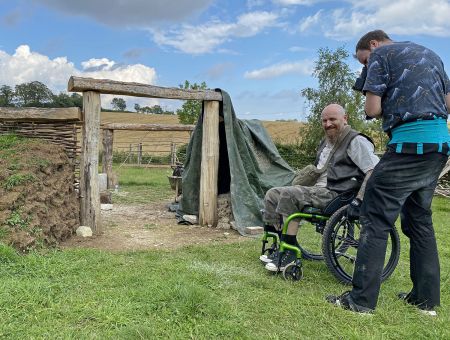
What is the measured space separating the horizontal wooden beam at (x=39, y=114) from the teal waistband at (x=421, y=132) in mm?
4044

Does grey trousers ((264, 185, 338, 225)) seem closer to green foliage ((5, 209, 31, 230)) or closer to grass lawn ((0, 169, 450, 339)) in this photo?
grass lawn ((0, 169, 450, 339))

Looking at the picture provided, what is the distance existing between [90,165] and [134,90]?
47.2 inches

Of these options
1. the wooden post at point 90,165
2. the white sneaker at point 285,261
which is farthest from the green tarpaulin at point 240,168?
the white sneaker at point 285,261

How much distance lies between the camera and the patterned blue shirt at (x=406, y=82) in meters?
2.95

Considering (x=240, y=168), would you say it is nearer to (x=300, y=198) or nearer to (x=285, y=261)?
(x=300, y=198)

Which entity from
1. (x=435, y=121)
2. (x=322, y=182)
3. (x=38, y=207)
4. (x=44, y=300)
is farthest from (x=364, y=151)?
(x=38, y=207)

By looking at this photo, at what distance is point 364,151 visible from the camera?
3865mm

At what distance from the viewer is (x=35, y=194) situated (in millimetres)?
4812

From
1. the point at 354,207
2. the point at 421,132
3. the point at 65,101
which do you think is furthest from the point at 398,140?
the point at 65,101

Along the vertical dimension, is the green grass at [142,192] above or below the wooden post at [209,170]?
below

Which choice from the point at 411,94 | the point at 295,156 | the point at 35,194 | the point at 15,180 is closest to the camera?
the point at 411,94

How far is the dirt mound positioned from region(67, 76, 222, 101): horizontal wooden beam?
2.84 feet

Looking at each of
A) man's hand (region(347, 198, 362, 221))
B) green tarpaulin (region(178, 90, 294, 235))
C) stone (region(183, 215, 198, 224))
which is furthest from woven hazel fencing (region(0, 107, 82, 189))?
man's hand (region(347, 198, 362, 221))

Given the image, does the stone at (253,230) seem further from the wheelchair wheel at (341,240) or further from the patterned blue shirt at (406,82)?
the patterned blue shirt at (406,82)
